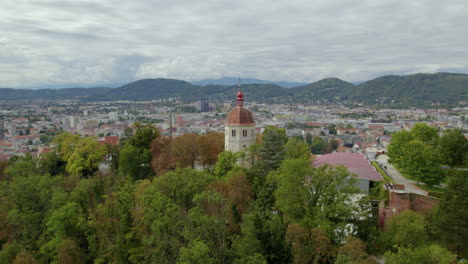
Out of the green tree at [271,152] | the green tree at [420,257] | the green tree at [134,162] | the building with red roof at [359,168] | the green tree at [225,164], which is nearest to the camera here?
the green tree at [420,257]

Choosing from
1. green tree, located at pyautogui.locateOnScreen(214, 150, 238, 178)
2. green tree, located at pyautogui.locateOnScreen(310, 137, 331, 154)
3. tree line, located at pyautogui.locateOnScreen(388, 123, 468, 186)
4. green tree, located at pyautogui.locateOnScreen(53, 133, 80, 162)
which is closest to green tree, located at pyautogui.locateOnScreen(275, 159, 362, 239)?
tree line, located at pyautogui.locateOnScreen(388, 123, 468, 186)

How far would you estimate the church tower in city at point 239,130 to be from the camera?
38.0 m

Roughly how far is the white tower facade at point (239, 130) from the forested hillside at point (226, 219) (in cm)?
207

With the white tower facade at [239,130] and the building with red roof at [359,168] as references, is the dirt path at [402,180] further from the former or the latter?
the white tower facade at [239,130]

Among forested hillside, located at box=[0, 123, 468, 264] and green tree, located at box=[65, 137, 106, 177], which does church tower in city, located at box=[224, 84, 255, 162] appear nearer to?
forested hillside, located at box=[0, 123, 468, 264]

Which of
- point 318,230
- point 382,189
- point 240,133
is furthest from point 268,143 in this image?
point 318,230

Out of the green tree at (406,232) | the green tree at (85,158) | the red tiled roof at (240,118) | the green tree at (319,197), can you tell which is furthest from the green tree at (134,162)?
the green tree at (406,232)

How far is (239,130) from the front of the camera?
37.9 meters

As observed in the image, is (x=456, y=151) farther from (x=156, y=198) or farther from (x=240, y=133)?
(x=156, y=198)

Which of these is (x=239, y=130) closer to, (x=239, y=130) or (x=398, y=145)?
(x=239, y=130)

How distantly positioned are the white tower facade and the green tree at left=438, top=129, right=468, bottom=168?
61.1 ft

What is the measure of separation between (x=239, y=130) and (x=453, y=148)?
2065 centimetres

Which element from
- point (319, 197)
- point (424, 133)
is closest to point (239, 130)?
point (319, 197)

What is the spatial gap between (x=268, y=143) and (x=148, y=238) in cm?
1411
